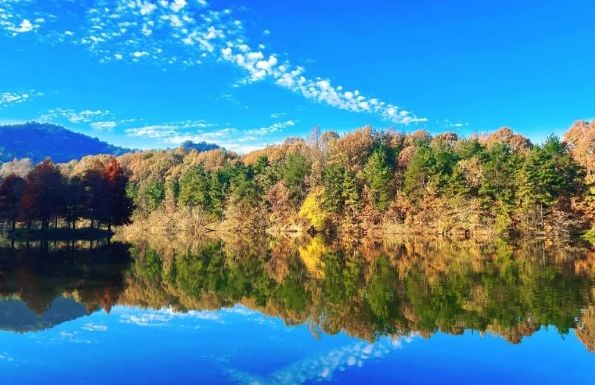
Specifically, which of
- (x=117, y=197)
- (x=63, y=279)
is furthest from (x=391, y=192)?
(x=63, y=279)

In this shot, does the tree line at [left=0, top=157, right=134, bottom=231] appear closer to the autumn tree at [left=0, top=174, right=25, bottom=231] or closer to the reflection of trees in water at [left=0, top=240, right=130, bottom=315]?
the autumn tree at [left=0, top=174, right=25, bottom=231]

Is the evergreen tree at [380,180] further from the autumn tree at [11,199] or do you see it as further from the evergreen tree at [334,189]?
the autumn tree at [11,199]

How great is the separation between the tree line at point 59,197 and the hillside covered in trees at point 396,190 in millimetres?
14852

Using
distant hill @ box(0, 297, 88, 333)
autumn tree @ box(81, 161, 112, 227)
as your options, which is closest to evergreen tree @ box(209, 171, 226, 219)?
autumn tree @ box(81, 161, 112, 227)

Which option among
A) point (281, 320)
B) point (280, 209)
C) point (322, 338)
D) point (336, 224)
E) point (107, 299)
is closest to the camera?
point (322, 338)

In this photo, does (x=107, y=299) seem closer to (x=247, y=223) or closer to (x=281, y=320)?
(x=281, y=320)

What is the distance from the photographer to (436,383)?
758 centimetres

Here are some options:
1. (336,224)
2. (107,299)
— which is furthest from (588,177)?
(107,299)

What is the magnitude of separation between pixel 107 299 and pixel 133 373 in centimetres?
672

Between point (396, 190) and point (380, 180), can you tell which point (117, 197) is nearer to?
point (380, 180)

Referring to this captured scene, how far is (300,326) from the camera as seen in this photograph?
433 inches

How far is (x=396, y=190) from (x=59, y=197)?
37101 millimetres

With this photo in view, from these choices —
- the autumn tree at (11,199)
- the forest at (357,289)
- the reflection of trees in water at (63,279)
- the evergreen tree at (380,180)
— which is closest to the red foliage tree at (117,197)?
the autumn tree at (11,199)

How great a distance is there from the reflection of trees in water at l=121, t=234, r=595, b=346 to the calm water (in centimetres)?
7
